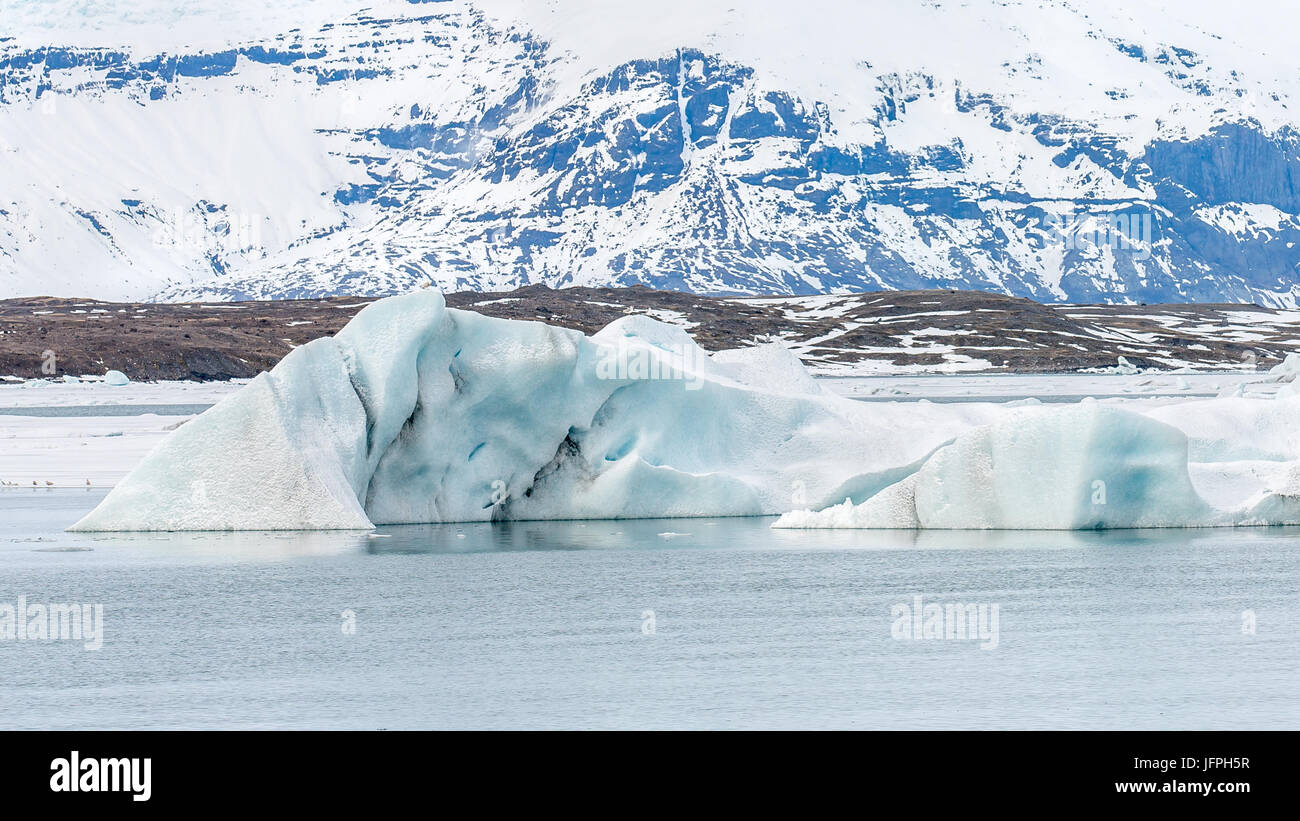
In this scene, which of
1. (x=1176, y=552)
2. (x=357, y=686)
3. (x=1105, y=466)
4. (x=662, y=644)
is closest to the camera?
(x=357, y=686)

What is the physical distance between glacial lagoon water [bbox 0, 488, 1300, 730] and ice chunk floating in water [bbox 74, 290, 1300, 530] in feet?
1.95

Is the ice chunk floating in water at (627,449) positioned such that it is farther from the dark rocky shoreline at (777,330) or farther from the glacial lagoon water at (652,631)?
the dark rocky shoreline at (777,330)

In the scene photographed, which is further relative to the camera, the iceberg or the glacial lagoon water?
the iceberg

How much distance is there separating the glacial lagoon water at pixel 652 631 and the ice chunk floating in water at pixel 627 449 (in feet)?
1.95

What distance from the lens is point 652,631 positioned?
52.3 feet

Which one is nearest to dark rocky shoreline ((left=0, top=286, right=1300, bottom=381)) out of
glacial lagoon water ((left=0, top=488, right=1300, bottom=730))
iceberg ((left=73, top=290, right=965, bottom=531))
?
iceberg ((left=73, top=290, right=965, bottom=531))

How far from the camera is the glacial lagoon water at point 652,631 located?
1252 cm

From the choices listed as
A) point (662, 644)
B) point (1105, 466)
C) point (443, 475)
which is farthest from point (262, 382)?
point (1105, 466)

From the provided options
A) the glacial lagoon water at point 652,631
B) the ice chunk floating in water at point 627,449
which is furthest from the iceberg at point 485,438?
the glacial lagoon water at point 652,631

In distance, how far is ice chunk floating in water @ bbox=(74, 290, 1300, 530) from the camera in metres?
22.7

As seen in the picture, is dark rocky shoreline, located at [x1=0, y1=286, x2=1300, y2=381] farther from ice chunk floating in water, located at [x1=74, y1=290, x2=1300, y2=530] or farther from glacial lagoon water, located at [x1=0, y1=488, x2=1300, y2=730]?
glacial lagoon water, located at [x1=0, y1=488, x2=1300, y2=730]
